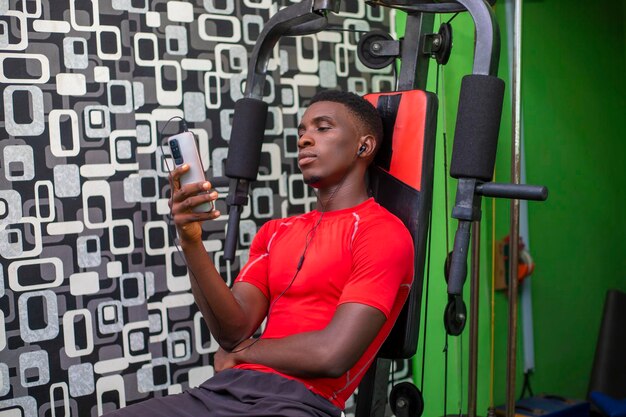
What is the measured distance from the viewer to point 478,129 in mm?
1542

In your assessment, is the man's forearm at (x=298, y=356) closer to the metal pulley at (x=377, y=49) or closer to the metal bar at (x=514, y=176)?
the metal pulley at (x=377, y=49)

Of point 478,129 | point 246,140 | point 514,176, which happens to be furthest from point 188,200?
point 514,176

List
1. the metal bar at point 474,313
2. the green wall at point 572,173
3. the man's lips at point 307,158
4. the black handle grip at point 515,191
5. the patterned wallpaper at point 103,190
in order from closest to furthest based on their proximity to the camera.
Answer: the black handle grip at point 515,191, the man's lips at point 307,158, the patterned wallpaper at point 103,190, the metal bar at point 474,313, the green wall at point 572,173

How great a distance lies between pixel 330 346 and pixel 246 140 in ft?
2.33

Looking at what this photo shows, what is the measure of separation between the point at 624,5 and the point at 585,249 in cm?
125

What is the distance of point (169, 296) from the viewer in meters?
2.51

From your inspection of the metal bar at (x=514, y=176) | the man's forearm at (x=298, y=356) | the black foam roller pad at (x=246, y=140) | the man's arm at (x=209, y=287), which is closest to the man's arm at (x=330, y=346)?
the man's forearm at (x=298, y=356)

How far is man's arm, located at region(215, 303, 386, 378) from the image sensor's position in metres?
1.55

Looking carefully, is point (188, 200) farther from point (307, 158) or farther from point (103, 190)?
point (103, 190)

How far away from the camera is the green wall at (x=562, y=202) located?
3.01 metres

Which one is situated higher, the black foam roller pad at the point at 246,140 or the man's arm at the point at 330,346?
the black foam roller pad at the point at 246,140

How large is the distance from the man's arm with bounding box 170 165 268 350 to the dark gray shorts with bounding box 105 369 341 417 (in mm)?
135

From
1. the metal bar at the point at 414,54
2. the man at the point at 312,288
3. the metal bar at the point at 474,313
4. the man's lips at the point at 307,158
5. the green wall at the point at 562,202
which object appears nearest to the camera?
the man at the point at 312,288

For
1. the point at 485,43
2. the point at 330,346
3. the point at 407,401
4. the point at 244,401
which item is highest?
the point at 485,43
